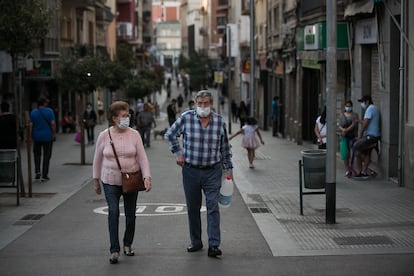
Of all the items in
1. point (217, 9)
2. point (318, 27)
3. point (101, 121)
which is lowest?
point (101, 121)

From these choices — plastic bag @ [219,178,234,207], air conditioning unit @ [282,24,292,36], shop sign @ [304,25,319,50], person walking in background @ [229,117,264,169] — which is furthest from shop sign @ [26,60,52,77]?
plastic bag @ [219,178,234,207]

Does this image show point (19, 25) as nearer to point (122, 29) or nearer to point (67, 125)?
point (67, 125)

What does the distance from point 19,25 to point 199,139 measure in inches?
334

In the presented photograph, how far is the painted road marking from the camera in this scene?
13070 millimetres

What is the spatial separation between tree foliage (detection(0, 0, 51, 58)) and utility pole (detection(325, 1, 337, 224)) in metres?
7.53

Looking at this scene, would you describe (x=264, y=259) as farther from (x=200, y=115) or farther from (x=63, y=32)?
(x=63, y=32)

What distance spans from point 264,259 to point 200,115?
5.56 ft

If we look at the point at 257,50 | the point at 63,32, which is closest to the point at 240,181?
the point at 63,32

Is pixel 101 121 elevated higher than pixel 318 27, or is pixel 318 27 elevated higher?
pixel 318 27

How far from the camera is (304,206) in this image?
13.6 meters

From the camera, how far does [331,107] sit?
37.6 feet

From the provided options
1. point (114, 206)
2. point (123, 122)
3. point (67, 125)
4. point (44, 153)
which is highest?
point (123, 122)

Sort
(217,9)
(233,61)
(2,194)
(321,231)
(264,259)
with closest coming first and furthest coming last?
(264,259) → (321,231) → (2,194) → (233,61) → (217,9)

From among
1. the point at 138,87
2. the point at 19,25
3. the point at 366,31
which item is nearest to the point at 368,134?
the point at 366,31
